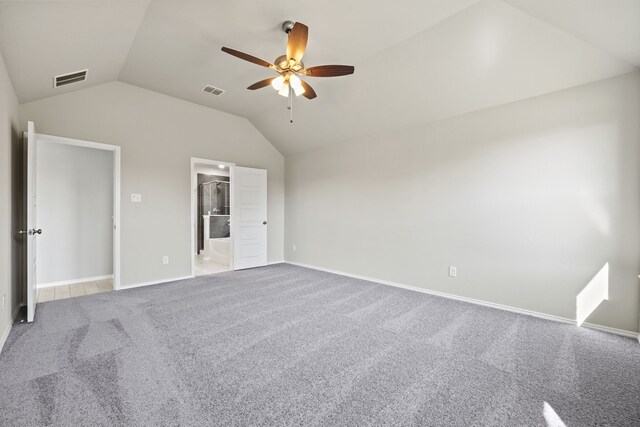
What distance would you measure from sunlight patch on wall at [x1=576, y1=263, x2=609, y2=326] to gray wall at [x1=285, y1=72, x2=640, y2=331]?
4cm

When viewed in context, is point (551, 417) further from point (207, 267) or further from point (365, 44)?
point (207, 267)

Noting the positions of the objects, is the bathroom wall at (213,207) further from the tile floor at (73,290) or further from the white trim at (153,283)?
the tile floor at (73,290)

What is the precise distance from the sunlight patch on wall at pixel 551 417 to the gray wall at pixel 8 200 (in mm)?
4089

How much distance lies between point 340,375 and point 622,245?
118 inches

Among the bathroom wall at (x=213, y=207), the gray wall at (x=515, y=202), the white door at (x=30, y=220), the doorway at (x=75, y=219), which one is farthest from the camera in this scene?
the bathroom wall at (x=213, y=207)

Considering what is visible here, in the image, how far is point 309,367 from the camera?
201 cm

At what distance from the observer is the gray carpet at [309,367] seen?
1.56 metres

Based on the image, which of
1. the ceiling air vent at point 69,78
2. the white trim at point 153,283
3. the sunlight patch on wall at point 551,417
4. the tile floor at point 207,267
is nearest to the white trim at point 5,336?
the white trim at point 153,283

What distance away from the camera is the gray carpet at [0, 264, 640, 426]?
1.56m

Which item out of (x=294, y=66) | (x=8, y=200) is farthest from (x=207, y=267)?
(x=294, y=66)

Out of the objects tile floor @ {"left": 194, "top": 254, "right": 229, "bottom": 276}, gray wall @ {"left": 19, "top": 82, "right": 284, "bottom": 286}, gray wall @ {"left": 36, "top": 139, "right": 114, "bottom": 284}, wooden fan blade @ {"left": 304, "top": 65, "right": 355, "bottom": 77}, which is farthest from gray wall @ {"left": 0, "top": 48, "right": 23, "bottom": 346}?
wooden fan blade @ {"left": 304, "top": 65, "right": 355, "bottom": 77}

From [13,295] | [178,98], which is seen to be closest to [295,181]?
[178,98]

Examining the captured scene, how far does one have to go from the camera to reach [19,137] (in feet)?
10.5

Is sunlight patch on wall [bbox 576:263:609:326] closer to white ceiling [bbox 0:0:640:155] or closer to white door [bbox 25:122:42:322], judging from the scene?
white ceiling [bbox 0:0:640:155]
